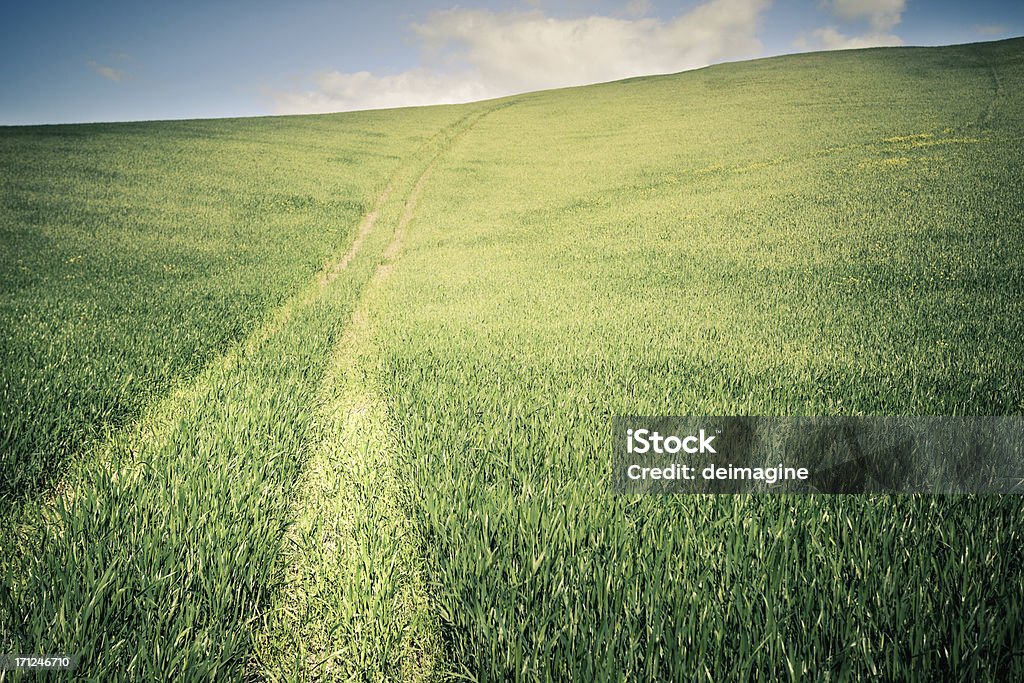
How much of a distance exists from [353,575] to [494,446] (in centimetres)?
136

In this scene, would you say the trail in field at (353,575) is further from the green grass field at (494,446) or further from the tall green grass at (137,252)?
the tall green grass at (137,252)

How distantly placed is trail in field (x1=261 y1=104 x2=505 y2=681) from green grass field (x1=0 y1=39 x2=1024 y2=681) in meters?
0.02

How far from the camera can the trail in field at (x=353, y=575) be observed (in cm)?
225

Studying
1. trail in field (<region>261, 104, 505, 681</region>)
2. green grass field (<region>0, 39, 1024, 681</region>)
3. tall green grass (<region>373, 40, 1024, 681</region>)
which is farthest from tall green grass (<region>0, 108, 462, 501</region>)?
tall green grass (<region>373, 40, 1024, 681</region>)

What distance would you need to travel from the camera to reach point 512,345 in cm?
596

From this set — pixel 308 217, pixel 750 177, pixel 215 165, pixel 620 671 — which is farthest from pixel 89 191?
pixel 750 177

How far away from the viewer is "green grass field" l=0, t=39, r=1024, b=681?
1.95m

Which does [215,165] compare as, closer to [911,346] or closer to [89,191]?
[89,191]

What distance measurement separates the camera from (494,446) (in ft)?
11.5

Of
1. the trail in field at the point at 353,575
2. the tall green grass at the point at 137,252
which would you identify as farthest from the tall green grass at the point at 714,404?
the tall green grass at the point at 137,252

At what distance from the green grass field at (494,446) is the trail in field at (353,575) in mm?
20

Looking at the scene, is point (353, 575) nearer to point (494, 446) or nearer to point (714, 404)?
point (494, 446)

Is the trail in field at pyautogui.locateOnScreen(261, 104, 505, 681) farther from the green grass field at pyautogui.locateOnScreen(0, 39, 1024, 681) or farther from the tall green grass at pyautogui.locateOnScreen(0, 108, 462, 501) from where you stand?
the tall green grass at pyautogui.locateOnScreen(0, 108, 462, 501)

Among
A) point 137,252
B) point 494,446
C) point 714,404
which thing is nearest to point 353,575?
point 494,446
